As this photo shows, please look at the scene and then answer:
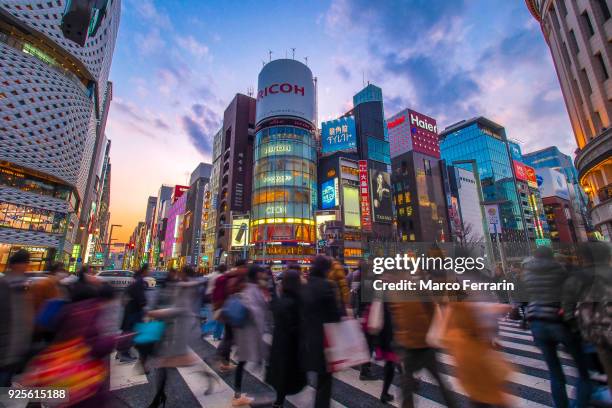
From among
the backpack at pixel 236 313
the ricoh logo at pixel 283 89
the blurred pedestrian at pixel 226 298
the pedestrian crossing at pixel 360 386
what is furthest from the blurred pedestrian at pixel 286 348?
the ricoh logo at pixel 283 89

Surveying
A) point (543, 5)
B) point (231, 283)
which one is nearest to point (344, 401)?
point (231, 283)

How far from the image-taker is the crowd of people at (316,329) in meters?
2.61

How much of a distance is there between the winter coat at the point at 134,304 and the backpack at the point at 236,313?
3.65m

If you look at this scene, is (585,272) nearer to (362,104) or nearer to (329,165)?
(329,165)

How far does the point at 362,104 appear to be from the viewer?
3061 inches

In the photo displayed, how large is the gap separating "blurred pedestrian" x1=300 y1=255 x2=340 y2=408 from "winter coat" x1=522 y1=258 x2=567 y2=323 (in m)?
2.65

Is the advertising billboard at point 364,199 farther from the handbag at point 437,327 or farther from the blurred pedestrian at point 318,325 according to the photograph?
the blurred pedestrian at point 318,325

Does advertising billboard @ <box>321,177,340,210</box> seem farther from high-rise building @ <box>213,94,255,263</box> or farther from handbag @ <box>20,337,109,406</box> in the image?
handbag @ <box>20,337,109,406</box>

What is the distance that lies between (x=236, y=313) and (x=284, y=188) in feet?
159

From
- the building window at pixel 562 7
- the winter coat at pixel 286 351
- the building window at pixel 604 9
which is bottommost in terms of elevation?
the winter coat at pixel 286 351

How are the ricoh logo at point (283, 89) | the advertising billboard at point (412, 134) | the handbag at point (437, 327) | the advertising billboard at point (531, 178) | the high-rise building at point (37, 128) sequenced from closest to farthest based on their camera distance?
the handbag at point (437, 327) < the high-rise building at point (37, 128) < the ricoh logo at point (283, 89) < the advertising billboard at point (412, 134) < the advertising billboard at point (531, 178)

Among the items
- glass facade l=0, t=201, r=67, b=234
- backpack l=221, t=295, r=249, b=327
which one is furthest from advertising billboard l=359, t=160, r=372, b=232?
backpack l=221, t=295, r=249, b=327

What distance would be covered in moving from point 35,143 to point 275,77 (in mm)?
42133

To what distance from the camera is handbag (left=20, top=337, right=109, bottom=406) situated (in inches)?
91.6
